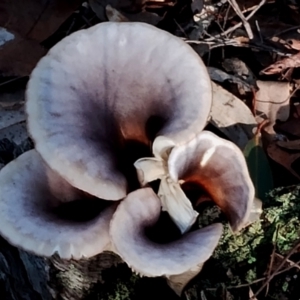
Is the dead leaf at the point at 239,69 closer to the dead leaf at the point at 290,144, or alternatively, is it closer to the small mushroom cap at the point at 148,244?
the dead leaf at the point at 290,144

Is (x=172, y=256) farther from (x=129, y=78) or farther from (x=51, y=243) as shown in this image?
(x=129, y=78)

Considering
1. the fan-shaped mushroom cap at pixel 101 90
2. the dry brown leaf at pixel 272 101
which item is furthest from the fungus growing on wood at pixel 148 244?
the dry brown leaf at pixel 272 101

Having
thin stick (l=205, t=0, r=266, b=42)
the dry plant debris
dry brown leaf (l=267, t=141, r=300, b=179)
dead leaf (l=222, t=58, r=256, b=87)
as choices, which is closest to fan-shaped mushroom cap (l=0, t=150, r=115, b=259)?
the dry plant debris

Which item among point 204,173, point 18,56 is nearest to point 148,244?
point 204,173

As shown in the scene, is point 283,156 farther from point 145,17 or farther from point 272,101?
point 145,17

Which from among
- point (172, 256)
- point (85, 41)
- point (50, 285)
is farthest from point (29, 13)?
point (172, 256)

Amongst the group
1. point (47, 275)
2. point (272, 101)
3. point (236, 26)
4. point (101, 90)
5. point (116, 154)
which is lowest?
point (47, 275)
